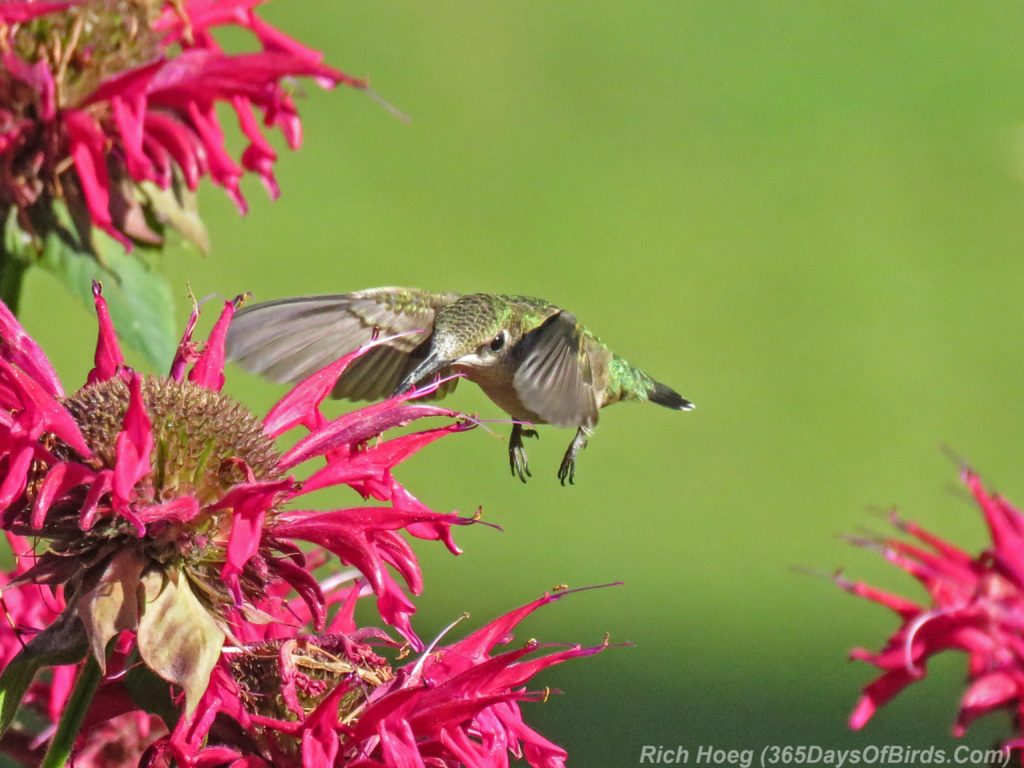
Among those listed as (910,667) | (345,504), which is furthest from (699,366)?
(910,667)

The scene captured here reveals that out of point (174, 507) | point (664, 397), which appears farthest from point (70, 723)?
point (664, 397)

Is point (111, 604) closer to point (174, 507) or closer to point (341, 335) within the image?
point (174, 507)

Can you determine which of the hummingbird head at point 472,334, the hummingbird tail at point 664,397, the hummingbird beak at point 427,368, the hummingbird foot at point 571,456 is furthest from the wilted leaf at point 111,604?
the hummingbird tail at point 664,397

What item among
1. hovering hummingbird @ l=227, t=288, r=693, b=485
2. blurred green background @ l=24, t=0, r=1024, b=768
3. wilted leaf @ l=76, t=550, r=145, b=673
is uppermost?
hovering hummingbird @ l=227, t=288, r=693, b=485

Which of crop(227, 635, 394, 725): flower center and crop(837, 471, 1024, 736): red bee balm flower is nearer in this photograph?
crop(227, 635, 394, 725): flower center

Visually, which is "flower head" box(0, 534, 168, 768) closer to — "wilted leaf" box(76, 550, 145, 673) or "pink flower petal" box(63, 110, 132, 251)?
"wilted leaf" box(76, 550, 145, 673)

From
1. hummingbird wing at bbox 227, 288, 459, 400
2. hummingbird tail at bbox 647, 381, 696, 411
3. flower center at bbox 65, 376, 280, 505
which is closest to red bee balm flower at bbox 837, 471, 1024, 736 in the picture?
hummingbird tail at bbox 647, 381, 696, 411
